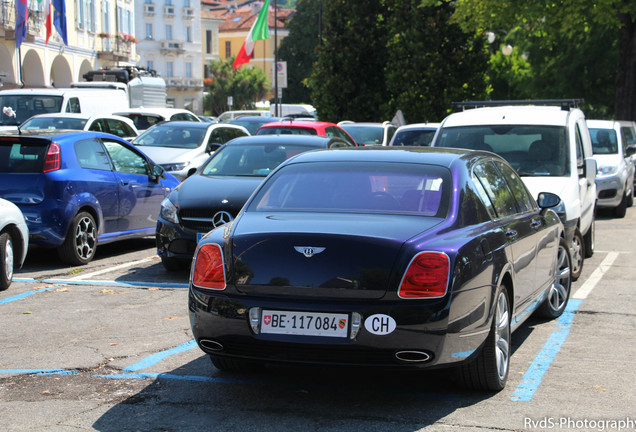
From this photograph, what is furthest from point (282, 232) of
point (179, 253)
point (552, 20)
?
point (552, 20)

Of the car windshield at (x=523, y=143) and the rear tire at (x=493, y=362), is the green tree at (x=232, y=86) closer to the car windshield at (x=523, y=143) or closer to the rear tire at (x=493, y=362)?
the car windshield at (x=523, y=143)

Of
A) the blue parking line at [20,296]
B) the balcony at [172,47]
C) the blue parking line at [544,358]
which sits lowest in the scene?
the blue parking line at [20,296]

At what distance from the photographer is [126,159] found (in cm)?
1210

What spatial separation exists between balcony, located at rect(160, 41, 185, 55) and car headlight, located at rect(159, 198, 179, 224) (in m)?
89.6

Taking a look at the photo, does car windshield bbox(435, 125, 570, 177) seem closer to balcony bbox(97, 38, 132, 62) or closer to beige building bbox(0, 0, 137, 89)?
beige building bbox(0, 0, 137, 89)

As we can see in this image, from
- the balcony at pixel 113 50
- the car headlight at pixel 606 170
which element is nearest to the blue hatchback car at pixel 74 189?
the car headlight at pixel 606 170

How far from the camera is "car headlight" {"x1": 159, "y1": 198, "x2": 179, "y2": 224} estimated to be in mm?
9969

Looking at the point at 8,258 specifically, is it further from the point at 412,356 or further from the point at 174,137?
the point at 174,137

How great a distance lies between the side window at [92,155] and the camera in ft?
36.2

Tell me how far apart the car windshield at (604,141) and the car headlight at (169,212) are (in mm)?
11202

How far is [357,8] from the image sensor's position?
3334cm

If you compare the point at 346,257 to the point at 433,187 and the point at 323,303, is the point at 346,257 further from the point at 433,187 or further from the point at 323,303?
the point at 433,187

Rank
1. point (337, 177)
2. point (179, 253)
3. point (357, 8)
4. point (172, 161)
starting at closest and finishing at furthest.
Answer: point (337, 177) < point (179, 253) < point (172, 161) < point (357, 8)

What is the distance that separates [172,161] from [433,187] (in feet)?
39.0
